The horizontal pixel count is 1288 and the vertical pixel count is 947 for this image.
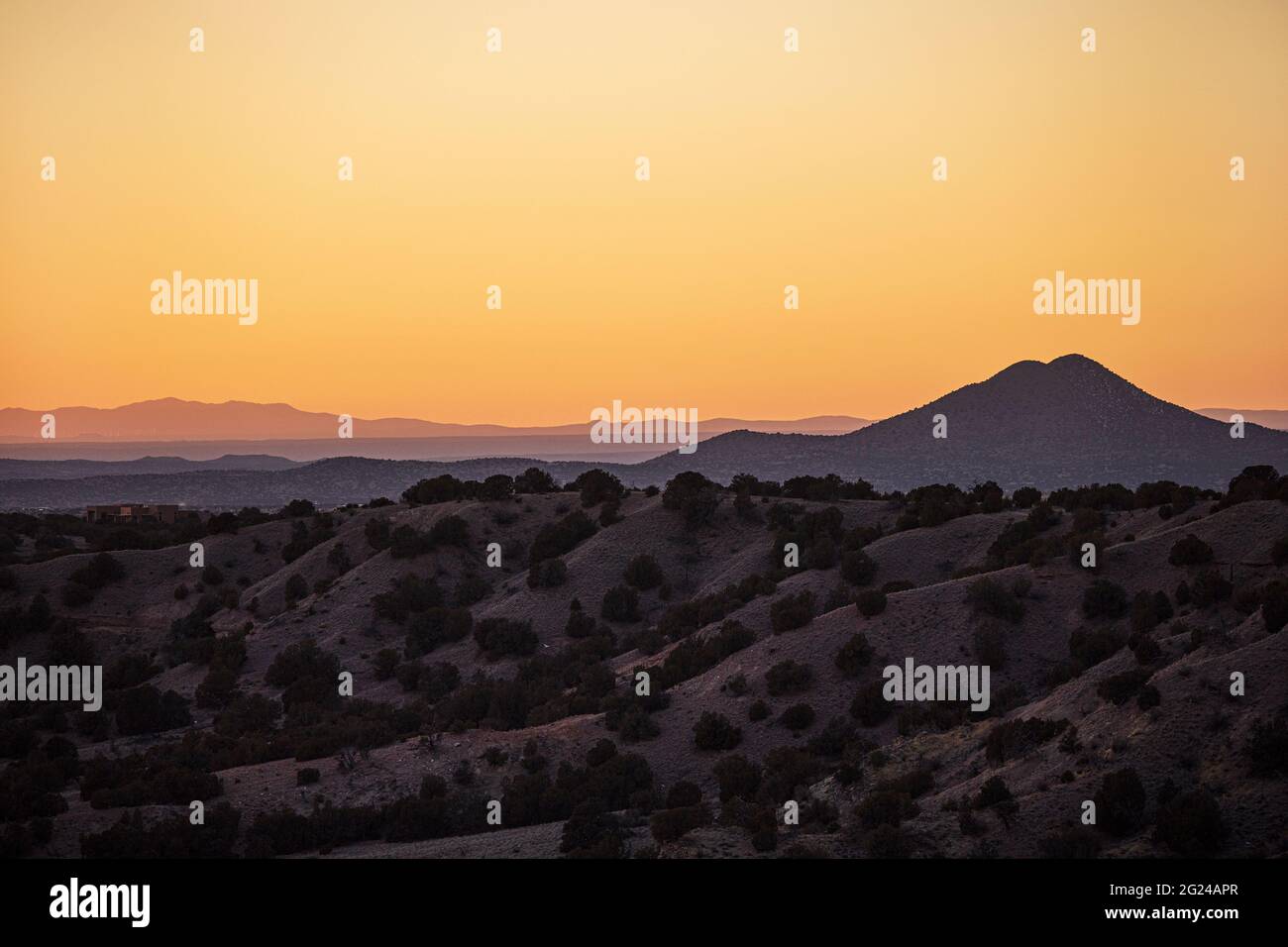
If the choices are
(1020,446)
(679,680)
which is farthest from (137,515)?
(1020,446)

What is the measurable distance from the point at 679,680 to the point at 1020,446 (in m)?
97.9

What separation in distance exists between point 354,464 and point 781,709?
503ft

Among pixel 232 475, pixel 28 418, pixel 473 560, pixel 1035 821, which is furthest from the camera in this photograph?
pixel 28 418

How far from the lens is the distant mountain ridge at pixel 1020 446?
116 m

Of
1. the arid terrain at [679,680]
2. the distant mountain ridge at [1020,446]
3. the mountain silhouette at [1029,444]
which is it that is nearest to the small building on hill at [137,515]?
the arid terrain at [679,680]

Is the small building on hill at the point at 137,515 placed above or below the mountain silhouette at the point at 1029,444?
below

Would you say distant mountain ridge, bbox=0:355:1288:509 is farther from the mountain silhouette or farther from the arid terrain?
the arid terrain

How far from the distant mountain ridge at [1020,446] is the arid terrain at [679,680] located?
208ft

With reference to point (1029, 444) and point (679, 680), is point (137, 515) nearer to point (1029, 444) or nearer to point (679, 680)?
point (679, 680)

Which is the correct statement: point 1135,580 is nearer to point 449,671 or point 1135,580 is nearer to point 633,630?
point 633,630

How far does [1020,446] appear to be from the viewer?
125438mm

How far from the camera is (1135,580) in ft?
111

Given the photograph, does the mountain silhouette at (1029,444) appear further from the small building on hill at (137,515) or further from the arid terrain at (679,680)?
the arid terrain at (679,680)
